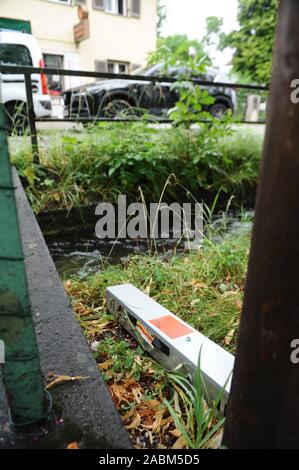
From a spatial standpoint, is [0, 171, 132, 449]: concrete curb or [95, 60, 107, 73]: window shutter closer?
[0, 171, 132, 449]: concrete curb

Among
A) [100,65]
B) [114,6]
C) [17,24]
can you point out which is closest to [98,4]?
[114,6]

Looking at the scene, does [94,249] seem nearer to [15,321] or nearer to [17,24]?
[15,321]

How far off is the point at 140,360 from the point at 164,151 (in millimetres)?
2829

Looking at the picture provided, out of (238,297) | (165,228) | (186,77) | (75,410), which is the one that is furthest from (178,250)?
(75,410)

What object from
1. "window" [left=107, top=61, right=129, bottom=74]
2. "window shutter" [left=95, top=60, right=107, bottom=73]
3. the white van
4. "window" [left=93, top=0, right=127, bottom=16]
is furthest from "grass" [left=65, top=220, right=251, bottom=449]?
"window" [left=93, top=0, right=127, bottom=16]

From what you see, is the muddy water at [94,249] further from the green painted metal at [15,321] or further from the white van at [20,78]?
the white van at [20,78]

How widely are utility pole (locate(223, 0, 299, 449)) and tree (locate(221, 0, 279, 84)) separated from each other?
6.34 metres

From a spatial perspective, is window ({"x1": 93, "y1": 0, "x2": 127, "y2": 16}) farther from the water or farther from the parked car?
the water

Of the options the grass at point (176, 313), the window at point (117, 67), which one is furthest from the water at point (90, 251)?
the window at point (117, 67)

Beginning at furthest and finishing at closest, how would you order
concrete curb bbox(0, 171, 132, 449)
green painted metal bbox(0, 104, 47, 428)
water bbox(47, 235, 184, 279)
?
water bbox(47, 235, 184, 279) < concrete curb bbox(0, 171, 132, 449) < green painted metal bbox(0, 104, 47, 428)

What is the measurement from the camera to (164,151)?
3.70 meters

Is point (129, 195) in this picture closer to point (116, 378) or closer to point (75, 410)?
point (116, 378)

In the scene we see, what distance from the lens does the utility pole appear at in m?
0.48

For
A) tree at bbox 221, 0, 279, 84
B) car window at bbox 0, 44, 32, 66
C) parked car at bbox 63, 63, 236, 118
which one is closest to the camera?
parked car at bbox 63, 63, 236, 118
